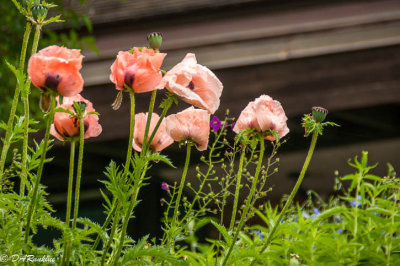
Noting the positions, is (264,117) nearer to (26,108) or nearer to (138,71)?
(138,71)

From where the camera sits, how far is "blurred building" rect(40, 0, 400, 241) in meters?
3.34

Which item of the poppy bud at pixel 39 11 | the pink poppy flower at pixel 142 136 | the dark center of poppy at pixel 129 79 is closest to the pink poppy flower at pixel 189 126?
the pink poppy flower at pixel 142 136

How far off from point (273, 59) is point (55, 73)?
266 centimetres

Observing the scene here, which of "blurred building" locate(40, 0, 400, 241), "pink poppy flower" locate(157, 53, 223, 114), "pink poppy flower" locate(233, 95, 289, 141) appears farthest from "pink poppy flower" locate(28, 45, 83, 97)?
"blurred building" locate(40, 0, 400, 241)

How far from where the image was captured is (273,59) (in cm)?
341

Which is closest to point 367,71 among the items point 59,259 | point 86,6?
point 86,6

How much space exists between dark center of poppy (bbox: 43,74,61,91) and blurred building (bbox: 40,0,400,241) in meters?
2.46

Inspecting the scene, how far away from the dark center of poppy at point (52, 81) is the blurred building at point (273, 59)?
246cm

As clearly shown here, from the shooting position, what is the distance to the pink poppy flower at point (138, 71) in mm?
882

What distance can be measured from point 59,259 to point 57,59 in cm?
30

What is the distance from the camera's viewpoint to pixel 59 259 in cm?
92

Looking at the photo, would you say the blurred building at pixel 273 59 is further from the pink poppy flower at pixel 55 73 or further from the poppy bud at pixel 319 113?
the pink poppy flower at pixel 55 73

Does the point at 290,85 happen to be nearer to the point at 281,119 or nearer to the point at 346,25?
the point at 346,25

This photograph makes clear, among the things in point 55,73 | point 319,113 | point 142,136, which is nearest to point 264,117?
point 319,113
